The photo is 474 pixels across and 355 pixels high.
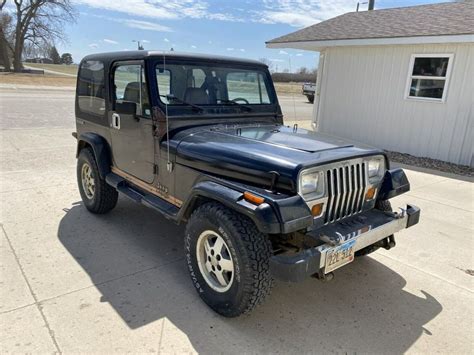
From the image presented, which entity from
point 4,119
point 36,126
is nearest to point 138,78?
point 36,126

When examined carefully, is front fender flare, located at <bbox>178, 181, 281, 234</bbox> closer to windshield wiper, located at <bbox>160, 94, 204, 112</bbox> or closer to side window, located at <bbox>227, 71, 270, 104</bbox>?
windshield wiper, located at <bbox>160, 94, 204, 112</bbox>

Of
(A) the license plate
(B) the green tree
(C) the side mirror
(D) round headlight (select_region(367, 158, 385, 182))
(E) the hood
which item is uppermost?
(B) the green tree

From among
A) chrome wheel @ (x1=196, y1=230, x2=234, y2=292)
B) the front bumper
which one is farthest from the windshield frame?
the front bumper

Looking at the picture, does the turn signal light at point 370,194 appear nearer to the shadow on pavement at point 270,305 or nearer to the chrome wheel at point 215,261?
the shadow on pavement at point 270,305

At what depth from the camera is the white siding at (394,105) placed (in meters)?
7.98

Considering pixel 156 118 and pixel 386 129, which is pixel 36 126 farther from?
pixel 386 129

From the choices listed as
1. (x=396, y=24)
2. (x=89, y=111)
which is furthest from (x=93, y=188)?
(x=396, y=24)

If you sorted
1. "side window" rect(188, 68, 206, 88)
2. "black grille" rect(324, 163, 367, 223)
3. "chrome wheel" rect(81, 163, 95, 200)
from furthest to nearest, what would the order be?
1. "chrome wheel" rect(81, 163, 95, 200)
2. "side window" rect(188, 68, 206, 88)
3. "black grille" rect(324, 163, 367, 223)

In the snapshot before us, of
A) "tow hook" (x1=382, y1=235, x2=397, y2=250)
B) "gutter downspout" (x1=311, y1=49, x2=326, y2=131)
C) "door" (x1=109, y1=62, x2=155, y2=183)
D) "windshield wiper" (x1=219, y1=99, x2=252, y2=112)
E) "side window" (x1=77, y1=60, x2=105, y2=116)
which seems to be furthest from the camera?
"gutter downspout" (x1=311, y1=49, x2=326, y2=131)

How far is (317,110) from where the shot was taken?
450 inches

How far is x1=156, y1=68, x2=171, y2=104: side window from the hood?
1.27 ft

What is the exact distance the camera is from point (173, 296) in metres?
2.95

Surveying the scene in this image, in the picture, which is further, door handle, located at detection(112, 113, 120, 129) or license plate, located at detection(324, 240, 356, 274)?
door handle, located at detection(112, 113, 120, 129)

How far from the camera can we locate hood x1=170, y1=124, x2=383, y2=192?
8.27ft
